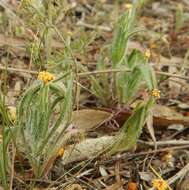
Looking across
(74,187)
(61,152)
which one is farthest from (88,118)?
(74,187)

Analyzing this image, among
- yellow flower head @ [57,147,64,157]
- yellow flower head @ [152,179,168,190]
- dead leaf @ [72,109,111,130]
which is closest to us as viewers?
yellow flower head @ [152,179,168,190]

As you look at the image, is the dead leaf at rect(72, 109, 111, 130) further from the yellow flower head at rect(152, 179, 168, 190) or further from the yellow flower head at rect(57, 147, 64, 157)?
the yellow flower head at rect(152, 179, 168, 190)

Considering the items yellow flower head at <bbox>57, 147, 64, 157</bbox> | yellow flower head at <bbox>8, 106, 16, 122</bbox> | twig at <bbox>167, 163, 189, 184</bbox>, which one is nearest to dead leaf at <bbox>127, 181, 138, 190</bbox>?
twig at <bbox>167, 163, 189, 184</bbox>

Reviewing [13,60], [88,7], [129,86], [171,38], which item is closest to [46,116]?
[129,86]

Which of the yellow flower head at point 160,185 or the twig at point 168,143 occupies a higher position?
the twig at point 168,143

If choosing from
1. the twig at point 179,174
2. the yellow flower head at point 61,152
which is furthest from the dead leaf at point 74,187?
the twig at point 179,174

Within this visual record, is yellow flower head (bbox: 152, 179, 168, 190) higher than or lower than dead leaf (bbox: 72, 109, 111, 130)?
lower

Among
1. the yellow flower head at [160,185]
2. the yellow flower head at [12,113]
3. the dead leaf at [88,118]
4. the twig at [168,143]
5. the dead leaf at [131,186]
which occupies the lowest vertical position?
the dead leaf at [131,186]

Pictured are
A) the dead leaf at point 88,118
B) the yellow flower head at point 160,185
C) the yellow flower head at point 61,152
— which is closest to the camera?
the yellow flower head at point 160,185

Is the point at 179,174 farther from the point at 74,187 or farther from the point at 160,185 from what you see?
the point at 74,187

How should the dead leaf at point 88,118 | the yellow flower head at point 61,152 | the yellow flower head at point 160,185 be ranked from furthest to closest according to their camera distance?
the dead leaf at point 88,118
the yellow flower head at point 61,152
the yellow flower head at point 160,185

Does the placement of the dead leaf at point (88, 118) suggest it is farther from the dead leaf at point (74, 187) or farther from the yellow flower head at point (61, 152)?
the dead leaf at point (74, 187)
